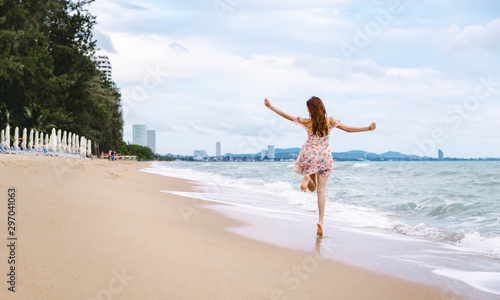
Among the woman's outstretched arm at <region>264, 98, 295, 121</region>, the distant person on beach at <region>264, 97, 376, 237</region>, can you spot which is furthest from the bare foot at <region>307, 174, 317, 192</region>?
the woman's outstretched arm at <region>264, 98, 295, 121</region>

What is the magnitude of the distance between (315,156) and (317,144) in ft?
0.66

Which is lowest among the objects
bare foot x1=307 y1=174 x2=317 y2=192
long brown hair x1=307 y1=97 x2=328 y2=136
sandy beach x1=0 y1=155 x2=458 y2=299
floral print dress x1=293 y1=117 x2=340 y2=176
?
sandy beach x1=0 y1=155 x2=458 y2=299

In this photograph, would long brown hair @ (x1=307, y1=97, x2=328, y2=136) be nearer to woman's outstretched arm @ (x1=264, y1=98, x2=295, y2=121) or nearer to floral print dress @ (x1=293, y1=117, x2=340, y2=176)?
floral print dress @ (x1=293, y1=117, x2=340, y2=176)

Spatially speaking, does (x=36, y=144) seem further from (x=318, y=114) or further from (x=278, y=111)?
(x=318, y=114)

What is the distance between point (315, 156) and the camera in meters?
5.97

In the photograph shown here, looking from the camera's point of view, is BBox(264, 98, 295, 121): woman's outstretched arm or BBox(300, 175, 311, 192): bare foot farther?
BBox(264, 98, 295, 121): woman's outstretched arm

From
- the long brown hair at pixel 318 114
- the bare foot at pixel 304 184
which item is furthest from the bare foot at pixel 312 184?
the long brown hair at pixel 318 114

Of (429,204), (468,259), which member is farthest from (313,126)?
(429,204)

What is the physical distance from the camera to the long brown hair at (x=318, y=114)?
19.1ft

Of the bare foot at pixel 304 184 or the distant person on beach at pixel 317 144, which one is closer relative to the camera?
the bare foot at pixel 304 184

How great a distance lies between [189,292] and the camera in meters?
2.90

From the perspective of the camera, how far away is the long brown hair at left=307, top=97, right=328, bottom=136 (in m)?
5.82

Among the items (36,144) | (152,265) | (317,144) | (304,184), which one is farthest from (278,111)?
(36,144)

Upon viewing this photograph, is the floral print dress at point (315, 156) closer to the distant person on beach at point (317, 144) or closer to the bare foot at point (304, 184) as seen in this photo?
the distant person on beach at point (317, 144)
